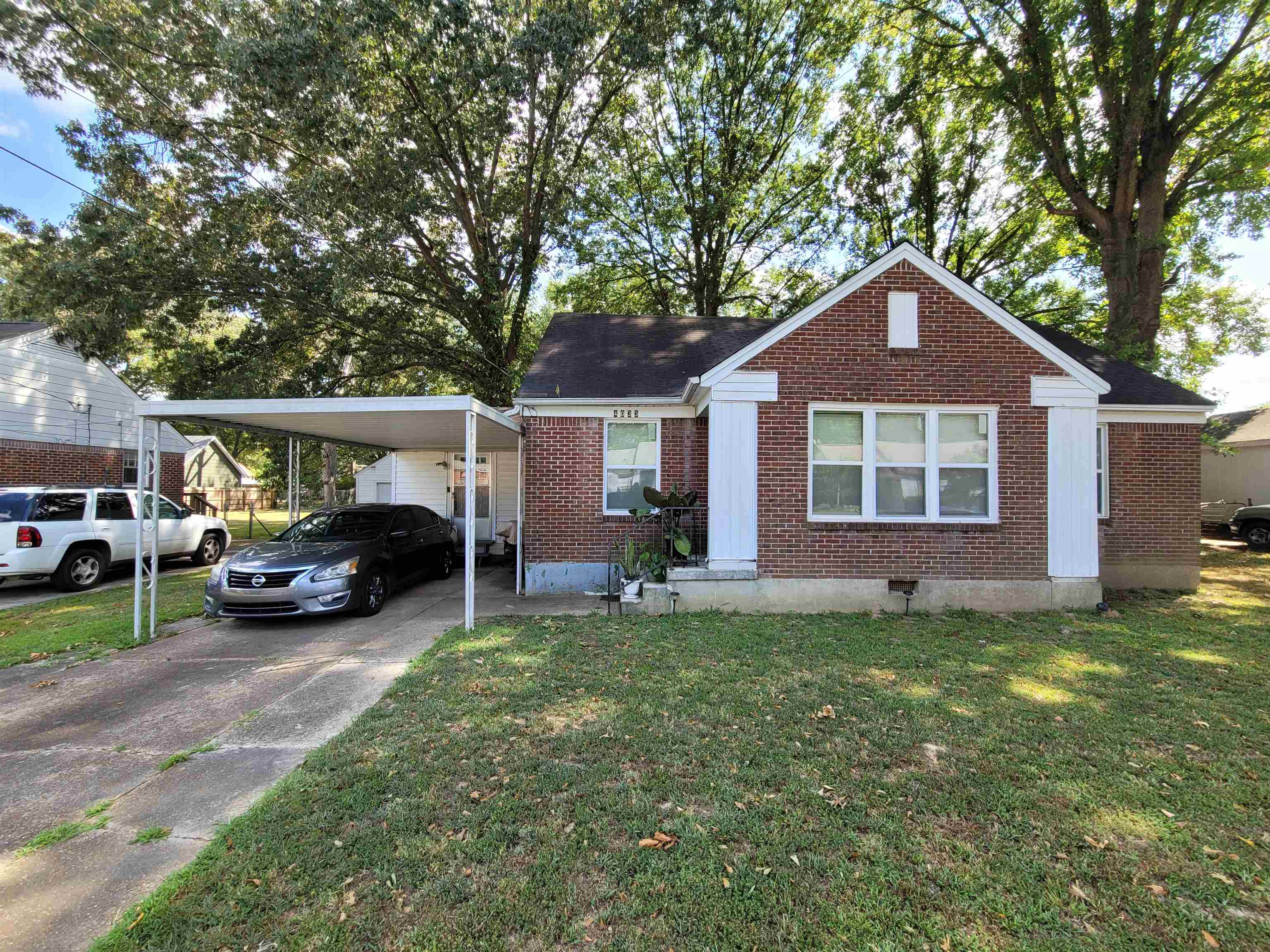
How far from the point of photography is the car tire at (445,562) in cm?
1046

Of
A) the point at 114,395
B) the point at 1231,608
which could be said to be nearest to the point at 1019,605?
the point at 1231,608

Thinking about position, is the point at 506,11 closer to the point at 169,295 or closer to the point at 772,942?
the point at 169,295

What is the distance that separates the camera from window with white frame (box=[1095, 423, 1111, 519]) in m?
9.25

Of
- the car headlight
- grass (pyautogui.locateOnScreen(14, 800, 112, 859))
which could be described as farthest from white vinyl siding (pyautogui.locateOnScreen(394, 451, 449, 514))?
grass (pyautogui.locateOnScreen(14, 800, 112, 859))

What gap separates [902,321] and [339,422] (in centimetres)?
812

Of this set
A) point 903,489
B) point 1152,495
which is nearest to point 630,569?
point 903,489

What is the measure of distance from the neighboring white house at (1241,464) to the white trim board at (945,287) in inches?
522

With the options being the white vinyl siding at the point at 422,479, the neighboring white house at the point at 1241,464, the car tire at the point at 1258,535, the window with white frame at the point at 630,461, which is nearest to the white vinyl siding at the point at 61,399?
the white vinyl siding at the point at 422,479

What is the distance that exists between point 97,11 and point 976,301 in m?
16.8

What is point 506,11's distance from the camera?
478 inches

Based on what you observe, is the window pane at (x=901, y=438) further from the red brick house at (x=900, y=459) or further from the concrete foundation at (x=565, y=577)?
the concrete foundation at (x=565, y=577)

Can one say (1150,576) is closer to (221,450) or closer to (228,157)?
(228,157)

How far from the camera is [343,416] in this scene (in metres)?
7.31

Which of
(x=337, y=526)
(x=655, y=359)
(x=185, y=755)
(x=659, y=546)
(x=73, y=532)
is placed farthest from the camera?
(x=655, y=359)
